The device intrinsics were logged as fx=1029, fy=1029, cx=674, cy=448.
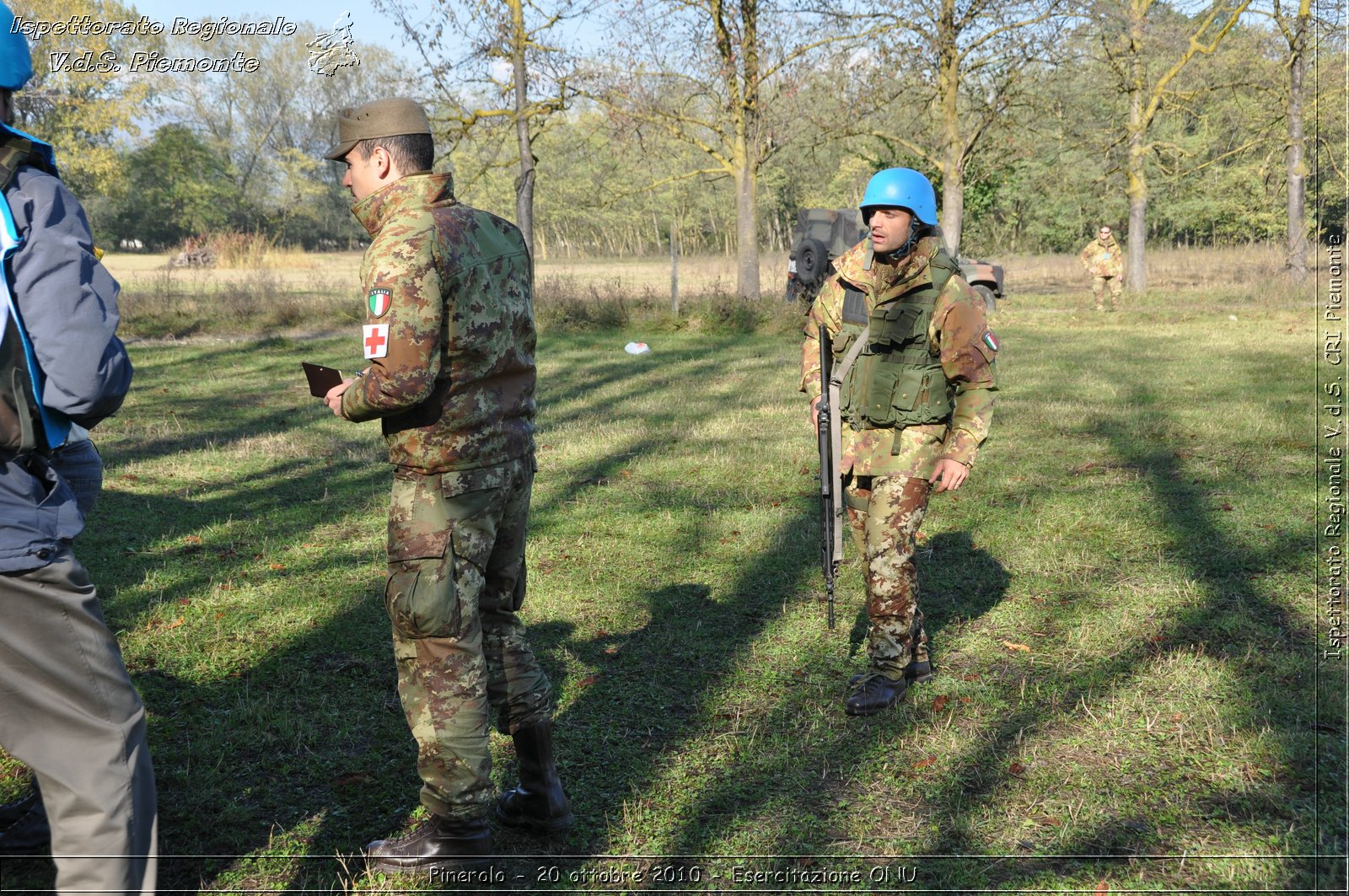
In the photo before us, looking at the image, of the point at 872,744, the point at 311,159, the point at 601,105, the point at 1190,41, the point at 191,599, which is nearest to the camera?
the point at 872,744

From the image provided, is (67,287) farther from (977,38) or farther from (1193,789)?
(977,38)

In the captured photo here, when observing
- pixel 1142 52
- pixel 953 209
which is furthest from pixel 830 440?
pixel 1142 52

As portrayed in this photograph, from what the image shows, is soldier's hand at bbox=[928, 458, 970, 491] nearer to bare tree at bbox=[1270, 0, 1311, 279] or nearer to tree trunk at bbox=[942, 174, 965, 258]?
tree trunk at bbox=[942, 174, 965, 258]

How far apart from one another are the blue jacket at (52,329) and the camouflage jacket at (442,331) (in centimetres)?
68

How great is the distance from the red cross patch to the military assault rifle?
2175mm

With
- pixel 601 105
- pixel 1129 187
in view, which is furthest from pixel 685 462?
pixel 1129 187

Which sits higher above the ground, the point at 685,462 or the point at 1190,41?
the point at 1190,41

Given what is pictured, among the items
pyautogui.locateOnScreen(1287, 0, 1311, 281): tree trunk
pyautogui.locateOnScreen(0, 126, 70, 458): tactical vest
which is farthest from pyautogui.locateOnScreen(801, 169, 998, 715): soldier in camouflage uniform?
pyautogui.locateOnScreen(1287, 0, 1311, 281): tree trunk

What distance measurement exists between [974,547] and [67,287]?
541cm

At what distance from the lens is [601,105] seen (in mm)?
19656

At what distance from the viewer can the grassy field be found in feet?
11.0

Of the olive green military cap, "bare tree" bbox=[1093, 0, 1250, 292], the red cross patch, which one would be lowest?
the red cross patch

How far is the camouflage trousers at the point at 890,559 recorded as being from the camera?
4.33 metres

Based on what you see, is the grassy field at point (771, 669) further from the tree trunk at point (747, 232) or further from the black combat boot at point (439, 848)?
the tree trunk at point (747, 232)
